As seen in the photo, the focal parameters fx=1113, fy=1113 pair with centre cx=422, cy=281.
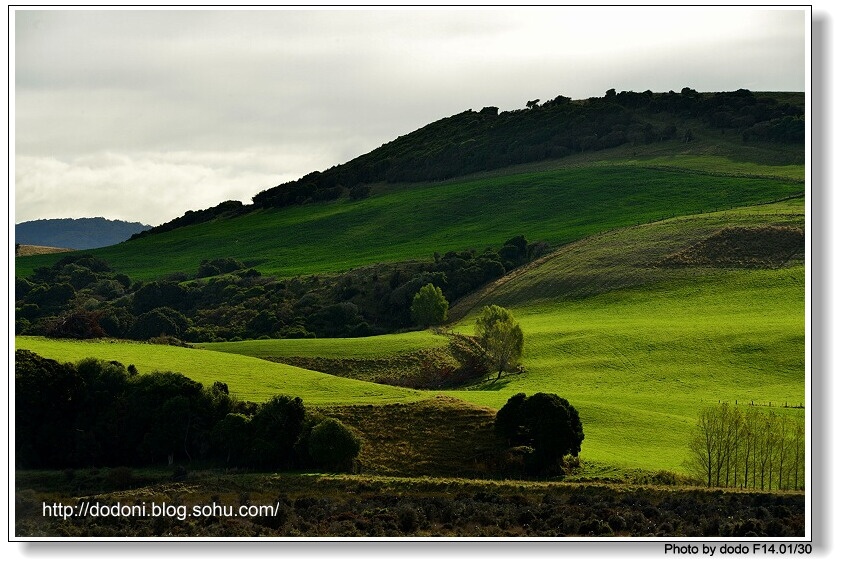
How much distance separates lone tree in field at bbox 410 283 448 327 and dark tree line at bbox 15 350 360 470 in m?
49.1

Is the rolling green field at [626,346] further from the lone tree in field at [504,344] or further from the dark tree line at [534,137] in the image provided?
the dark tree line at [534,137]

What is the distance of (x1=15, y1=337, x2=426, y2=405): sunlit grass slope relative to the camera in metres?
60.6

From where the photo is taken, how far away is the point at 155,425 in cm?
4972

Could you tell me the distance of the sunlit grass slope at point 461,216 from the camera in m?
134

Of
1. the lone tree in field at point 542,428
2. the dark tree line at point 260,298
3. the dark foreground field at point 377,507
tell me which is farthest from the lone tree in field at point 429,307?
the dark foreground field at point 377,507

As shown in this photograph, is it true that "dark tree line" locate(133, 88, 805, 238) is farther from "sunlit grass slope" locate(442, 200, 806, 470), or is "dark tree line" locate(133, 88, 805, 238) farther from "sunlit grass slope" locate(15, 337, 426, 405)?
"sunlit grass slope" locate(15, 337, 426, 405)

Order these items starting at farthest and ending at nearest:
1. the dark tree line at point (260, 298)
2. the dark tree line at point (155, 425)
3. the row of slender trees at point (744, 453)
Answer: the dark tree line at point (260, 298) → the dark tree line at point (155, 425) → the row of slender trees at point (744, 453)

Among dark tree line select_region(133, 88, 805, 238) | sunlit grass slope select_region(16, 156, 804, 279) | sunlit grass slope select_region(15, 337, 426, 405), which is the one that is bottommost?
sunlit grass slope select_region(15, 337, 426, 405)

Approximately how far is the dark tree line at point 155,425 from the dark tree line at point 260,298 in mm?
47953

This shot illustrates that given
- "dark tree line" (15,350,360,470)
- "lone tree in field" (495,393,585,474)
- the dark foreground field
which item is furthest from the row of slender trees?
"dark tree line" (15,350,360,470)

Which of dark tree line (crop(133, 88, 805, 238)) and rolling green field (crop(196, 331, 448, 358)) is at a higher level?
dark tree line (crop(133, 88, 805, 238))

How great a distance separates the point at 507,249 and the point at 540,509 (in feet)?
277
